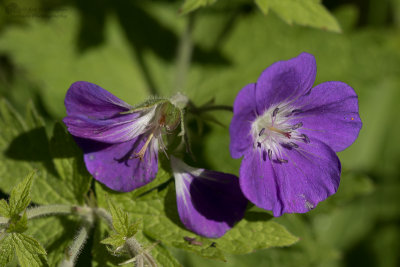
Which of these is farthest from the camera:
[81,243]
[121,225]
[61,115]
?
[61,115]

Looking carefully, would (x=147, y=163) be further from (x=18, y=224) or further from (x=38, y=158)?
(x=38, y=158)

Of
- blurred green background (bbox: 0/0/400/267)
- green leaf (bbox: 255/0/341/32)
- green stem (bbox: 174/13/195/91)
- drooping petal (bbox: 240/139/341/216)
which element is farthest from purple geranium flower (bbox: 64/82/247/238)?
green stem (bbox: 174/13/195/91)

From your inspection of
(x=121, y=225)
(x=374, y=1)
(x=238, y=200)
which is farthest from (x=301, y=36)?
(x=121, y=225)

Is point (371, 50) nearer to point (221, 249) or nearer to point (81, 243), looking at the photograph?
point (221, 249)

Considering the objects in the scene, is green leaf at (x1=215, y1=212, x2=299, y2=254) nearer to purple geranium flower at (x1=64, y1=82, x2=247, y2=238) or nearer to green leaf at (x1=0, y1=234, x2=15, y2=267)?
purple geranium flower at (x1=64, y1=82, x2=247, y2=238)

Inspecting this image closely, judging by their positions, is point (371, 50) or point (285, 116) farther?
point (371, 50)

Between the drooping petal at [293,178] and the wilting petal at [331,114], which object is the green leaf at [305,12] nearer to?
the wilting petal at [331,114]
